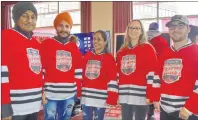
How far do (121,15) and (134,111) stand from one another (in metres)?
4.21

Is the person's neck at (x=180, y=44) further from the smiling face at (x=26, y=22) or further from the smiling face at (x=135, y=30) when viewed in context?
the smiling face at (x=26, y=22)

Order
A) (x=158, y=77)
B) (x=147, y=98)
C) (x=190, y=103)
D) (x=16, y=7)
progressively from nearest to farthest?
1. (x=190, y=103)
2. (x=16, y=7)
3. (x=158, y=77)
4. (x=147, y=98)

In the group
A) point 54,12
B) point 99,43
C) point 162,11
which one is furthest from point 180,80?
point 54,12

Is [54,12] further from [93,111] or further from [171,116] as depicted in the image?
[171,116]

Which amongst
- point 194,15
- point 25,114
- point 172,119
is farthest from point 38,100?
point 194,15

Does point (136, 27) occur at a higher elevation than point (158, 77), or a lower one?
higher

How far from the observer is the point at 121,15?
648cm

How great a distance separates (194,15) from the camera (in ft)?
19.1

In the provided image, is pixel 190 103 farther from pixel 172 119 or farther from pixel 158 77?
pixel 158 77

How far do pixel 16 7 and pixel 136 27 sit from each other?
112 cm

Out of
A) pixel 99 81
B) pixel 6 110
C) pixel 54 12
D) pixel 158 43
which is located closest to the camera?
pixel 6 110

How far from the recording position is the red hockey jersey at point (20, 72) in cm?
192

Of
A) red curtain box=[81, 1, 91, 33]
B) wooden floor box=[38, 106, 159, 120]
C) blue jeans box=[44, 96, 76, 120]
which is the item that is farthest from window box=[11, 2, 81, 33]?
blue jeans box=[44, 96, 76, 120]

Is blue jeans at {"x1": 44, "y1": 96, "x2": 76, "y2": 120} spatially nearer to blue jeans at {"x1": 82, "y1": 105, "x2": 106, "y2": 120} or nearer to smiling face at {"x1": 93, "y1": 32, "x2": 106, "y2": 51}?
blue jeans at {"x1": 82, "y1": 105, "x2": 106, "y2": 120}
